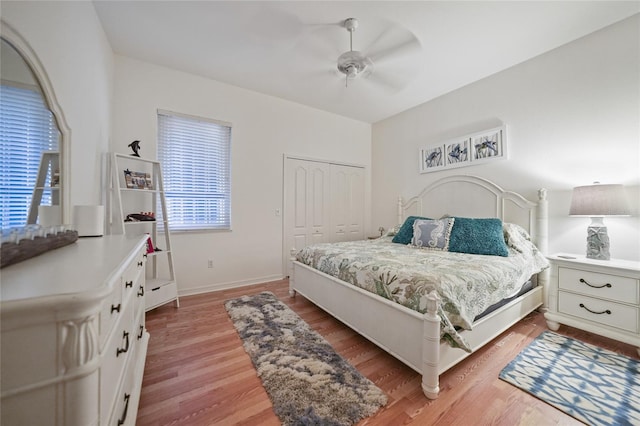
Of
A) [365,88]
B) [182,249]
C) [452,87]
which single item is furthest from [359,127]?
[182,249]

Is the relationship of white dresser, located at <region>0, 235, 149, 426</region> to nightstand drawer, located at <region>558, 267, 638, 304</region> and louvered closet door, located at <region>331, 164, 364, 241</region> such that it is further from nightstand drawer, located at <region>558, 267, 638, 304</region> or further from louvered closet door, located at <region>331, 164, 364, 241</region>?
louvered closet door, located at <region>331, 164, 364, 241</region>

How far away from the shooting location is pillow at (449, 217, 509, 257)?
2350mm

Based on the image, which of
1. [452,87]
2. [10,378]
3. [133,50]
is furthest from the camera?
[452,87]

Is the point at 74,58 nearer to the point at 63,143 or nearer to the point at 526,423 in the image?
the point at 63,143

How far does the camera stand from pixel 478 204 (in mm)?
3121

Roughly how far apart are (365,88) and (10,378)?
150 inches

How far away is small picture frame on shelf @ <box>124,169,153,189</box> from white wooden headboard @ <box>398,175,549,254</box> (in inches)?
142

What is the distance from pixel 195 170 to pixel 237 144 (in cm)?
67

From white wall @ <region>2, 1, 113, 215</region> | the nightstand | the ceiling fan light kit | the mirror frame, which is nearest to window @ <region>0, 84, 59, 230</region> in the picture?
the mirror frame

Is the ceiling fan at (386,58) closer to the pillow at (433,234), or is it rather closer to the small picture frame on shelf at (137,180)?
the pillow at (433,234)

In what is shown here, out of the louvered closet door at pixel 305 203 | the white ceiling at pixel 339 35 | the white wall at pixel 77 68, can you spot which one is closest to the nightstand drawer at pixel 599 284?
the white ceiling at pixel 339 35

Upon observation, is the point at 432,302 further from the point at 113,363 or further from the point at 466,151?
the point at 466,151

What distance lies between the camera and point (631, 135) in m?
2.11

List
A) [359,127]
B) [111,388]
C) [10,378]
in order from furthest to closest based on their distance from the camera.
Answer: [359,127] < [111,388] < [10,378]
